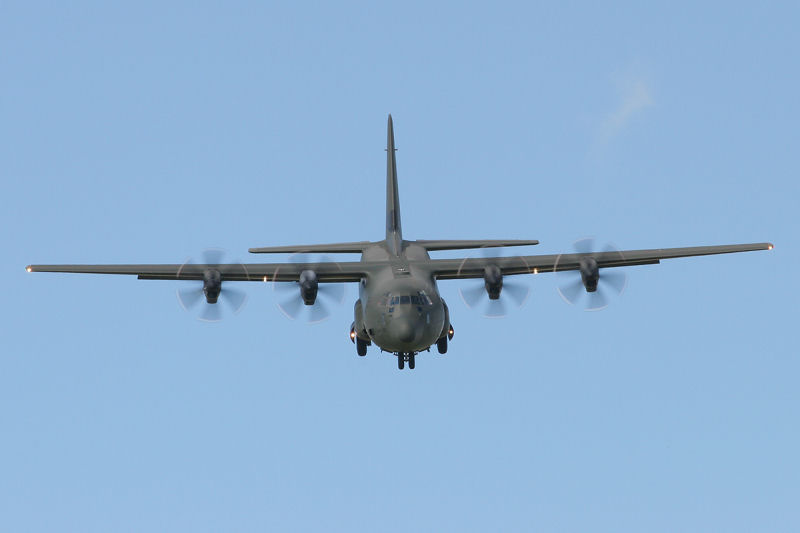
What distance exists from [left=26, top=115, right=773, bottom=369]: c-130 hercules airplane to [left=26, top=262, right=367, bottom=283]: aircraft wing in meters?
0.05

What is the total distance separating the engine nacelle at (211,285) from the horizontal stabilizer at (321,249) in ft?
14.8

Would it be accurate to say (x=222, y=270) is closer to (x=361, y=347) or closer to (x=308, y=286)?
(x=308, y=286)

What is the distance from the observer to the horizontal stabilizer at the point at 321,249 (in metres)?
56.3

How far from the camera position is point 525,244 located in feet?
181

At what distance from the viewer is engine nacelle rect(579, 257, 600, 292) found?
5294 centimetres

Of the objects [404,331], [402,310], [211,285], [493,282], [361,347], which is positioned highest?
[493,282]

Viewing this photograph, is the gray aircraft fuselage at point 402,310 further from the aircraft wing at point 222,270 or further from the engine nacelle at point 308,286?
the engine nacelle at point 308,286

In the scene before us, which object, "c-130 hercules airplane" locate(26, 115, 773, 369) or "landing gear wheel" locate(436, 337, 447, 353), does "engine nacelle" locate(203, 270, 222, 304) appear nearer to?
"c-130 hercules airplane" locate(26, 115, 773, 369)

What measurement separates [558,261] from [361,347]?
10.6m

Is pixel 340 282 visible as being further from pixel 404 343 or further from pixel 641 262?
pixel 641 262

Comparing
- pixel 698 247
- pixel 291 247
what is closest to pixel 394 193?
pixel 291 247

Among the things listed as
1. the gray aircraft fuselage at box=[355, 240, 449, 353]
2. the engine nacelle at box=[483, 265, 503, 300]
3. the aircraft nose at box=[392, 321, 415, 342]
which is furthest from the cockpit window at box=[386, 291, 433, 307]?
the engine nacelle at box=[483, 265, 503, 300]

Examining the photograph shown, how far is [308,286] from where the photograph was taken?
170 feet

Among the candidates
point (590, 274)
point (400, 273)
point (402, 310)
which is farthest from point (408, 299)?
point (590, 274)
